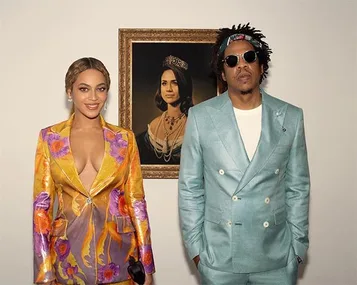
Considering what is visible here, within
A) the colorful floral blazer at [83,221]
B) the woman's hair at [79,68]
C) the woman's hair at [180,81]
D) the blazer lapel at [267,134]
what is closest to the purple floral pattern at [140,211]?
the colorful floral blazer at [83,221]

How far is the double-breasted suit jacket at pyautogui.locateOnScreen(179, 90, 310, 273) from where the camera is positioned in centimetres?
285

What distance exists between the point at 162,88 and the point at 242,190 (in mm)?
1487

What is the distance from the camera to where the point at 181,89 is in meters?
4.09

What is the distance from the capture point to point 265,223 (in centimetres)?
286

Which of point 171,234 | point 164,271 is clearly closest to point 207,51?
point 171,234

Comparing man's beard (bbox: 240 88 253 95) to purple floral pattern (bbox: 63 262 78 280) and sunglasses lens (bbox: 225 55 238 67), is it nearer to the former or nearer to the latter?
sunglasses lens (bbox: 225 55 238 67)

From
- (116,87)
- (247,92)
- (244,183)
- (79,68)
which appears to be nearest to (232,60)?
(247,92)

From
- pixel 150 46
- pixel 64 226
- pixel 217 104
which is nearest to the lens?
pixel 64 226

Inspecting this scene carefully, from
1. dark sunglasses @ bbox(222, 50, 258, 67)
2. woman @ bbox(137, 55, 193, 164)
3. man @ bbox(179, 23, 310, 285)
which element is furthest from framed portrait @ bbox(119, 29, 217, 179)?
dark sunglasses @ bbox(222, 50, 258, 67)

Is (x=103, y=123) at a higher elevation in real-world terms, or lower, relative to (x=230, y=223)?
higher

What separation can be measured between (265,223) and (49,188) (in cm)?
118

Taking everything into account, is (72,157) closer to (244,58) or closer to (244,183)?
(244,183)

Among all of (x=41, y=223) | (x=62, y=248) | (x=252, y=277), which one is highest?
(x=41, y=223)

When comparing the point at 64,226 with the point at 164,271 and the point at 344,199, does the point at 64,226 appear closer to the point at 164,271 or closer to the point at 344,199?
the point at 164,271
